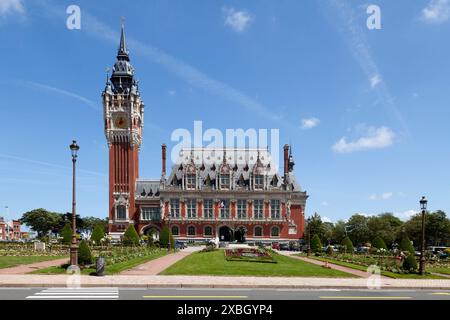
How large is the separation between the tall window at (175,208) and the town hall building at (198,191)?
213 millimetres

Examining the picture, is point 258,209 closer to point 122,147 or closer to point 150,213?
point 150,213

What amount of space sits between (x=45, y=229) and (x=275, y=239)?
84814mm

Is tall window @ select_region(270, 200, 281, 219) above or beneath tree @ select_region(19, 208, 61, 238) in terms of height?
above

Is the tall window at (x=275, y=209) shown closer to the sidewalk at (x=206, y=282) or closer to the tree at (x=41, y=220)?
the sidewalk at (x=206, y=282)

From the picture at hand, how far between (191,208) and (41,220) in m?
69.9

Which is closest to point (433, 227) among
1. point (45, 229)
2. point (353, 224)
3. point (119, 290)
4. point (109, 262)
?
point (353, 224)

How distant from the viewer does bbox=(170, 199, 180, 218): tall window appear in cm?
7731

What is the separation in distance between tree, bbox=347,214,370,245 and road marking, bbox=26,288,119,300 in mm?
75814

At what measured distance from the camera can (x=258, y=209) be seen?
3034 inches

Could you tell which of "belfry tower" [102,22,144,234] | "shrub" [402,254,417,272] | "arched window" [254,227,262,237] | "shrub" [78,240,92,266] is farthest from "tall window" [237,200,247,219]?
"shrub" [78,240,92,266]

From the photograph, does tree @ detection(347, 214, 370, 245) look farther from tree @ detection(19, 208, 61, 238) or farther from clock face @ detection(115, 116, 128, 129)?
tree @ detection(19, 208, 61, 238)

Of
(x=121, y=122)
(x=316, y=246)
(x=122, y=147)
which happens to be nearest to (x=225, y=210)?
(x=122, y=147)

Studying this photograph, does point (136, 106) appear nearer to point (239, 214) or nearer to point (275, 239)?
point (239, 214)
